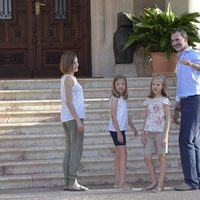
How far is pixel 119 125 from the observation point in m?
8.00

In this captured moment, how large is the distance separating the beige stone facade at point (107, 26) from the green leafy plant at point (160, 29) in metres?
0.77

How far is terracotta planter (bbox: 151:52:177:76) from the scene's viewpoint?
11547mm

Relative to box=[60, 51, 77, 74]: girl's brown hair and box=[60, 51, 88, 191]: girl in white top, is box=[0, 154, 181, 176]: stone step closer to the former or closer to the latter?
box=[60, 51, 88, 191]: girl in white top

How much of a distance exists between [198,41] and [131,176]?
3.92m

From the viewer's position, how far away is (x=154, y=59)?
1172cm

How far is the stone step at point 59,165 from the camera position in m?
8.55

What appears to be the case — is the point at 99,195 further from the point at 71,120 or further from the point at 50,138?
the point at 50,138

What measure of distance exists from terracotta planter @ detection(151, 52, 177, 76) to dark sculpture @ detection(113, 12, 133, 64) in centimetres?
68

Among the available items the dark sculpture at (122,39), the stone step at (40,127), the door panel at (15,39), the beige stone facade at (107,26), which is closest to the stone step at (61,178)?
the stone step at (40,127)

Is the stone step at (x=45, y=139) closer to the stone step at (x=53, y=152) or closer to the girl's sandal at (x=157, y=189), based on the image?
the stone step at (x=53, y=152)

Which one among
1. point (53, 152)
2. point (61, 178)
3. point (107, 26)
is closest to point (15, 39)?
point (107, 26)

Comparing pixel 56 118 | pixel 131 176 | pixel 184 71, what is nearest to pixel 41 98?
pixel 56 118

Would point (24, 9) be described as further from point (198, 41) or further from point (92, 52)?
point (198, 41)

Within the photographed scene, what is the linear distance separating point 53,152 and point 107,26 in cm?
436
